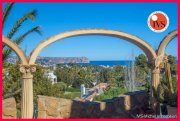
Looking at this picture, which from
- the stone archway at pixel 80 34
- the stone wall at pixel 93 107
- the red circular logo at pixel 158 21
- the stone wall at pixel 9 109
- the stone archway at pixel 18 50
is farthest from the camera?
the stone wall at pixel 93 107

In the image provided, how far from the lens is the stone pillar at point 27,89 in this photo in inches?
325

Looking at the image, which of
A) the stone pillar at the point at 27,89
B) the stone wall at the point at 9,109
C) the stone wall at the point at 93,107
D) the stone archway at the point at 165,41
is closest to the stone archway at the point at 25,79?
the stone pillar at the point at 27,89

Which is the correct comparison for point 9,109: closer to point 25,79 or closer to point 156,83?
point 25,79

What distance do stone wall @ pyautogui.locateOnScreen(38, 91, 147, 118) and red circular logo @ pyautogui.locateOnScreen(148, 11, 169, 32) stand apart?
240 centimetres

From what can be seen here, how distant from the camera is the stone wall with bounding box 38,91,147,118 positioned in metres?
9.27

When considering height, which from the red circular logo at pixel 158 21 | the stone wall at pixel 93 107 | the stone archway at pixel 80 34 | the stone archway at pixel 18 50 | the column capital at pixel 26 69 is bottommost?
the stone wall at pixel 93 107

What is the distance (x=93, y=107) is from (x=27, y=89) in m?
2.07

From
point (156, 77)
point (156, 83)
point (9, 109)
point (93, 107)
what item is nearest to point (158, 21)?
point (156, 77)

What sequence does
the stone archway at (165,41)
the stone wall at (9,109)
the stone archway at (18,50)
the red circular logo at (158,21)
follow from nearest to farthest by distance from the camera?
the red circular logo at (158,21) → the stone archway at (18,50) → the stone archway at (165,41) → the stone wall at (9,109)

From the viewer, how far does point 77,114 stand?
9453mm

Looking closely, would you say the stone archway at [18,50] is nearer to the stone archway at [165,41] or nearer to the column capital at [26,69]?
the column capital at [26,69]

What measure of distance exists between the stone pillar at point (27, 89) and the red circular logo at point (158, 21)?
2.98 meters

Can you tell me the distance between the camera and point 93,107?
948cm

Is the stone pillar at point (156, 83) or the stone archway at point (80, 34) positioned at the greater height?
the stone archway at point (80, 34)
